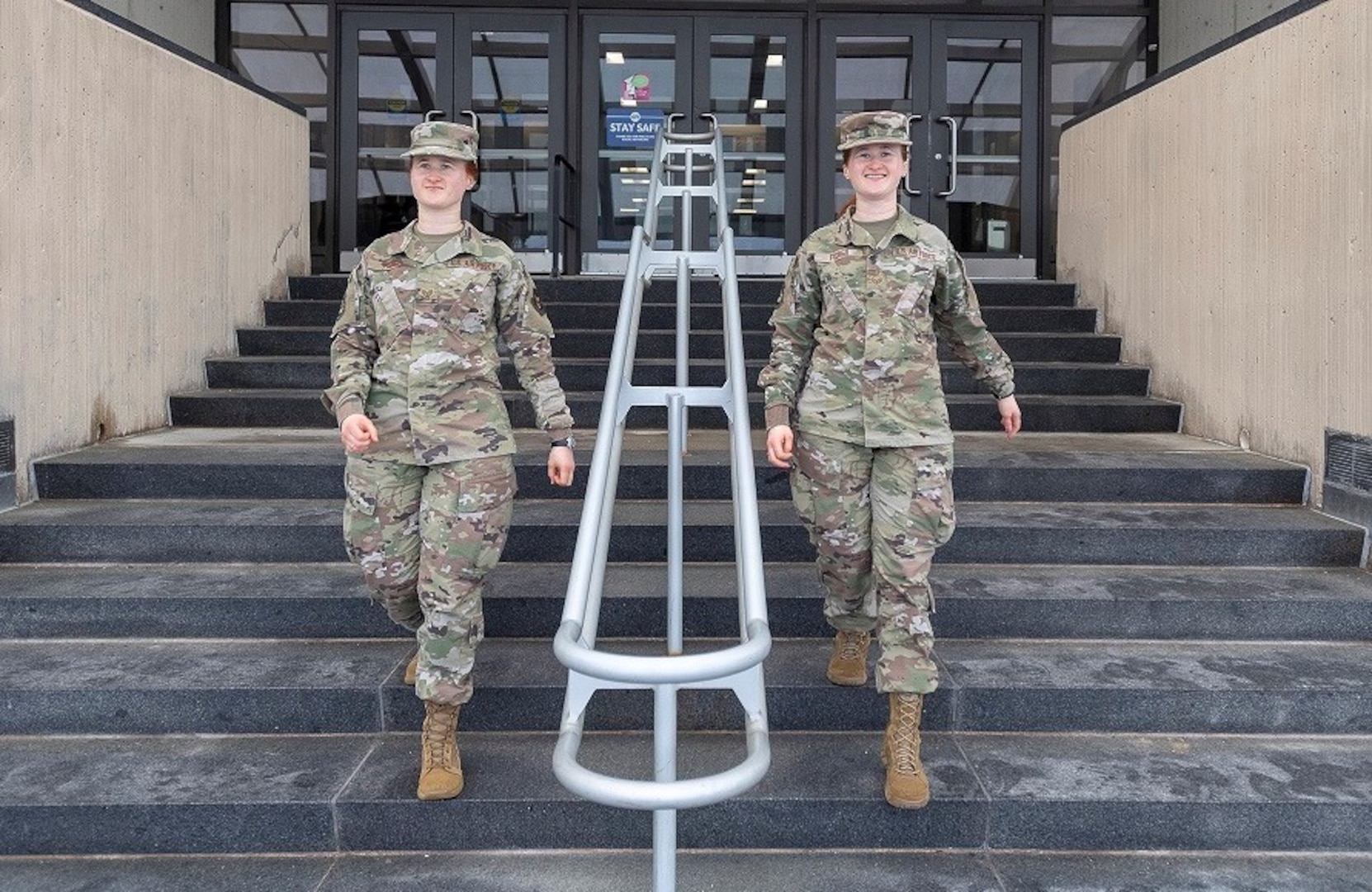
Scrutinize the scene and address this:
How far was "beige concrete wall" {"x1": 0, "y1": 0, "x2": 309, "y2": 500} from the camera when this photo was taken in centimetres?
394

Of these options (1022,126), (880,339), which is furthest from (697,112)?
(880,339)

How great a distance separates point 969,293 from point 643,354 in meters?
2.96

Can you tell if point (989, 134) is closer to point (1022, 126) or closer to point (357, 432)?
point (1022, 126)

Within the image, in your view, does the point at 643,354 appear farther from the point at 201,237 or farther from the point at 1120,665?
the point at 1120,665

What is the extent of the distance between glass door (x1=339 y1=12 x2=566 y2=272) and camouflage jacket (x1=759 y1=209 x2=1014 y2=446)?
5724mm

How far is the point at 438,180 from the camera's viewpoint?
2.42 meters

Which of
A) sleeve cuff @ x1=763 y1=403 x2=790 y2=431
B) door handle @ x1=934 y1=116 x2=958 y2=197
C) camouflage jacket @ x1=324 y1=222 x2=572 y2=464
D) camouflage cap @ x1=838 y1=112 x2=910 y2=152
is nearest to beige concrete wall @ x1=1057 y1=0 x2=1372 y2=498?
door handle @ x1=934 y1=116 x2=958 y2=197

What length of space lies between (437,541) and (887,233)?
134 cm

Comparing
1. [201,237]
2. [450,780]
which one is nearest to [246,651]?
[450,780]

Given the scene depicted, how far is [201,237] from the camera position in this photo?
536cm

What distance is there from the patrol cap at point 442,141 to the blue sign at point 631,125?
19.4 feet

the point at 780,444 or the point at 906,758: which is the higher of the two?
the point at 780,444

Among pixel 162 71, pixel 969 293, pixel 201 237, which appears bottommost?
pixel 969 293

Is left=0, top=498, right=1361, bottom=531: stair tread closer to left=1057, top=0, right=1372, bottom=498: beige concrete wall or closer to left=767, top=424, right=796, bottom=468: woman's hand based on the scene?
left=1057, top=0, right=1372, bottom=498: beige concrete wall
